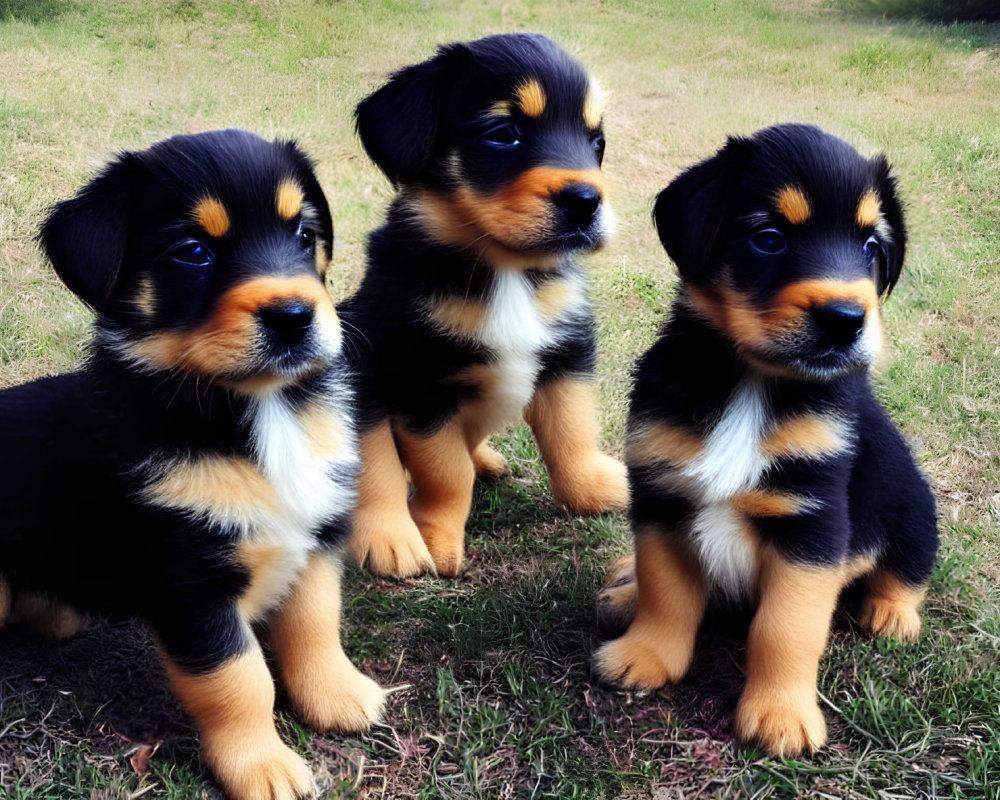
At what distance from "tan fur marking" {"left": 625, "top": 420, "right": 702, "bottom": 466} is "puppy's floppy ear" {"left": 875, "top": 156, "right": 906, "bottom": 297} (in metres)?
0.89

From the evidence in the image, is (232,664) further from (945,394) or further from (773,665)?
(945,394)

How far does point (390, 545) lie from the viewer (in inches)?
189

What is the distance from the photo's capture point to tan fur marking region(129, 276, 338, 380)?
126 inches

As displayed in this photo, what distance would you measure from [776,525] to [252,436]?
1.83 meters

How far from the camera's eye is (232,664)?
11.1 feet

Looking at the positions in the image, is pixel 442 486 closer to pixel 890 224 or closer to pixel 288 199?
pixel 288 199

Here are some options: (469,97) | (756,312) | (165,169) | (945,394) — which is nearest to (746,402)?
(756,312)

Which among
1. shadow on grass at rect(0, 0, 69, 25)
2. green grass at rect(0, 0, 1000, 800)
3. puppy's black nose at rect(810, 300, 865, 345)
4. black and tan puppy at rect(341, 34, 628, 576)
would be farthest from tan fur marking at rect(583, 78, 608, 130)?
shadow on grass at rect(0, 0, 69, 25)

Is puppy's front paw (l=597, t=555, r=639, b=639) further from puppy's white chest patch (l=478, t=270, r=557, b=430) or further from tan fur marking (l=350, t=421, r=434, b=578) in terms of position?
puppy's white chest patch (l=478, t=270, r=557, b=430)

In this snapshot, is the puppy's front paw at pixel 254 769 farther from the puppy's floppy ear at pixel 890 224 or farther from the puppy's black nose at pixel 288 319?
the puppy's floppy ear at pixel 890 224

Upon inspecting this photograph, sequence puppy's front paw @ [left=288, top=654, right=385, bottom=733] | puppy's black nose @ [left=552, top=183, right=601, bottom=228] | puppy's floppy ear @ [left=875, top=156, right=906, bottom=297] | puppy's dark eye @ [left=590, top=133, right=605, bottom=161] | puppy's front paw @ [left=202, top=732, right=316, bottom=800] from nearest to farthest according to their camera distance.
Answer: puppy's front paw @ [left=202, top=732, right=316, bottom=800] → puppy's floppy ear @ [left=875, top=156, right=906, bottom=297] → puppy's front paw @ [left=288, top=654, right=385, bottom=733] → puppy's black nose @ [left=552, top=183, right=601, bottom=228] → puppy's dark eye @ [left=590, top=133, right=605, bottom=161]

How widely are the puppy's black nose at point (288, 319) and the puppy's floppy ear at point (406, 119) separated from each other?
4.31ft

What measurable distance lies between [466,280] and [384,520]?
1208mm

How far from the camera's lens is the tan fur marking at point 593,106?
4312mm
